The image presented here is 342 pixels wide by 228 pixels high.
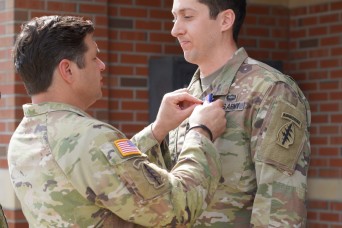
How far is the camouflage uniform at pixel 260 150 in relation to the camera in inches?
136

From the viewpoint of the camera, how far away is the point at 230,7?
3.78 meters

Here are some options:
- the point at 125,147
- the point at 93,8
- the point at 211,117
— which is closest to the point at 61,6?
the point at 93,8

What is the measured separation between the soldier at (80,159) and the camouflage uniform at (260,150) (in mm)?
293

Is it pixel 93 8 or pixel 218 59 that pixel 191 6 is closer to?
pixel 218 59

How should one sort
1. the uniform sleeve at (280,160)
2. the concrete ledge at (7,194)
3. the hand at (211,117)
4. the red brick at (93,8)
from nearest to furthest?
the hand at (211,117) → the uniform sleeve at (280,160) → the concrete ledge at (7,194) → the red brick at (93,8)

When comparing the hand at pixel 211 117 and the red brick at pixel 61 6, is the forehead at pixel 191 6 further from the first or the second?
the red brick at pixel 61 6

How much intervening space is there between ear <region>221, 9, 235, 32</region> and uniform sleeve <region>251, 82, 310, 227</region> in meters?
0.37

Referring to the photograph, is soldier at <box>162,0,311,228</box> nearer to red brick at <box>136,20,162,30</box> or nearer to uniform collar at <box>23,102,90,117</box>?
uniform collar at <box>23,102,90,117</box>

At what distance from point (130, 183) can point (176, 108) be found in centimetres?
A: 64

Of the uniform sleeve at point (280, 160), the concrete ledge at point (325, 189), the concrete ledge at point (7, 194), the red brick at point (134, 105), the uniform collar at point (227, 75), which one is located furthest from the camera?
the concrete ledge at point (325, 189)

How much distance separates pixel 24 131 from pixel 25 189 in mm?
207

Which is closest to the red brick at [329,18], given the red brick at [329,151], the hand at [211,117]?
the red brick at [329,151]

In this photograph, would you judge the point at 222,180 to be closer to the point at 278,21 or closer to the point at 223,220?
the point at 223,220

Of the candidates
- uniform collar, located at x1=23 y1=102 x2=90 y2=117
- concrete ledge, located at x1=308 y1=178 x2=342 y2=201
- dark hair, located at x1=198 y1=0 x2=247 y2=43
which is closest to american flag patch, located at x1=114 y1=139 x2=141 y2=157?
uniform collar, located at x1=23 y1=102 x2=90 y2=117
